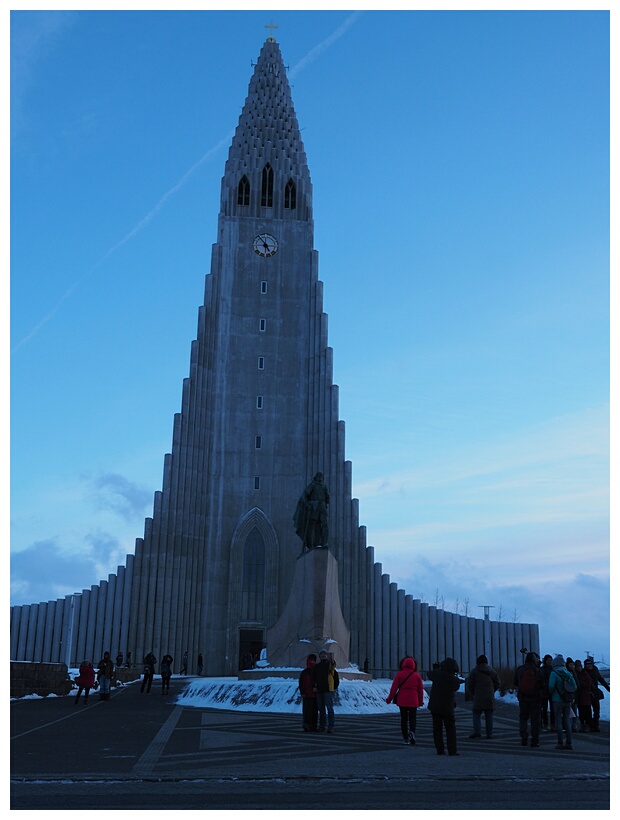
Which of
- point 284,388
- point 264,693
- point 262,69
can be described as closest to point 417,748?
point 264,693

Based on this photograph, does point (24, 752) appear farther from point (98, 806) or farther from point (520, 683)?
point (520, 683)

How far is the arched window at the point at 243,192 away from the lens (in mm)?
53784

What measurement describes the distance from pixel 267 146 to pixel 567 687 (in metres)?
47.5

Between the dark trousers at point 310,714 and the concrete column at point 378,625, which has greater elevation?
the dark trousers at point 310,714

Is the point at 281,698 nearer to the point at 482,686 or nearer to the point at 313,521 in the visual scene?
the point at 313,521

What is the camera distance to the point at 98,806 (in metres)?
6.57

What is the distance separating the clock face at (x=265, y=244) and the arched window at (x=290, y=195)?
8.67 feet

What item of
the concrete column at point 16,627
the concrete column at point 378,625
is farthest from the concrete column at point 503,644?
the concrete column at point 16,627

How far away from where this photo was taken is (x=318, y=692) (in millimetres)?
13766

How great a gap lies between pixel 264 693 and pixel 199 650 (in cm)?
2753

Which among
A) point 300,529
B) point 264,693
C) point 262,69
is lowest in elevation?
point 264,693

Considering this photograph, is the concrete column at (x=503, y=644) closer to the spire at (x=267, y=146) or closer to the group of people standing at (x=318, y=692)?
the spire at (x=267, y=146)

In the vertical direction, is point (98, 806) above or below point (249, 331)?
below

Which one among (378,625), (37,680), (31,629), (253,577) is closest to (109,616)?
(31,629)
